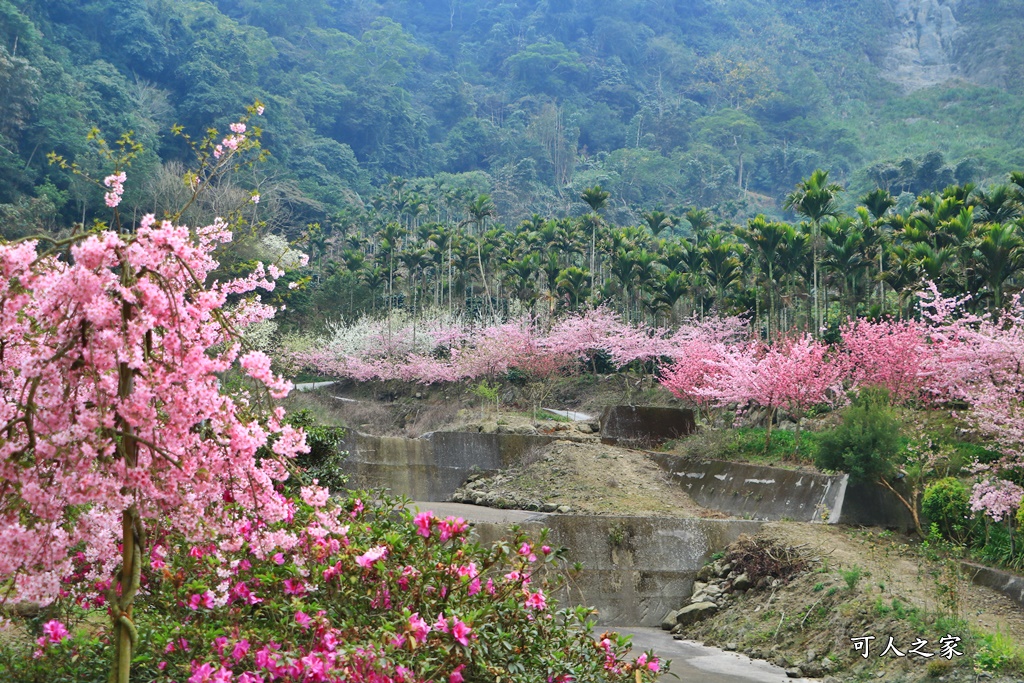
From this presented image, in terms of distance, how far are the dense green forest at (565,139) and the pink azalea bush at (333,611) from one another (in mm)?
23062

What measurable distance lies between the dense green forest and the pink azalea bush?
23062 millimetres

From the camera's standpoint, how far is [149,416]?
4285 mm

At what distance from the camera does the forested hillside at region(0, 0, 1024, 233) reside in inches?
2566

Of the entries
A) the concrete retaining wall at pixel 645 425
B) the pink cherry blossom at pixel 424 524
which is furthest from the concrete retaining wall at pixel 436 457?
the pink cherry blossom at pixel 424 524

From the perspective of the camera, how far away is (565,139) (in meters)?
108

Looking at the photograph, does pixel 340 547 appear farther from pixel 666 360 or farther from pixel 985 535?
pixel 666 360

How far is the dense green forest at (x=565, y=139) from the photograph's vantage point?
39.0 metres

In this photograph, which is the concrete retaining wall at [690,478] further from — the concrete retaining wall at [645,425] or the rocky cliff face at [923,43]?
the rocky cliff face at [923,43]

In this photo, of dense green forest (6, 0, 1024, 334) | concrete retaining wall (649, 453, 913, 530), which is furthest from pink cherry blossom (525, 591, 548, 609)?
dense green forest (6, 0, 1024, 334)

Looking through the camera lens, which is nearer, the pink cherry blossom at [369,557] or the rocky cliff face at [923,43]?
the pink cherry blossom at [369,557]

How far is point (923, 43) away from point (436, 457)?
11453cm

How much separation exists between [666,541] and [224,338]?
547 inches

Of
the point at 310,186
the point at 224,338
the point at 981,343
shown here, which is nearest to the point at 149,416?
the point at 224,338

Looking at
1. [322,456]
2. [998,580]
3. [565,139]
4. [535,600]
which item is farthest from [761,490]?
[565,139]
